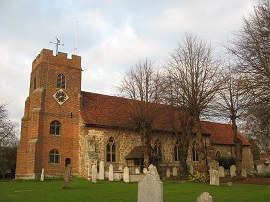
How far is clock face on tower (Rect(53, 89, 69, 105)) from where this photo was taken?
105 feet

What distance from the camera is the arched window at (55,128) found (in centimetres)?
3091

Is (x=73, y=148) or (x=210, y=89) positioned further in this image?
(x=73, y=148)

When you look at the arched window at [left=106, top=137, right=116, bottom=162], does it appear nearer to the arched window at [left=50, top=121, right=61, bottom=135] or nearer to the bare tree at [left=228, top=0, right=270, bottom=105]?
the arched window at [left=50, top=121, right=61, bottom=135]

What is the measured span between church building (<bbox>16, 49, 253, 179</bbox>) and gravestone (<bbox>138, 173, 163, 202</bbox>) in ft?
64.8

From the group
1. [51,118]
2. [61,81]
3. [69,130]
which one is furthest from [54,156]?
[61,81]

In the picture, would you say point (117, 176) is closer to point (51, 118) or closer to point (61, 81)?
point (51, 118)

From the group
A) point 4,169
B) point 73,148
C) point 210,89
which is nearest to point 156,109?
point 210,89

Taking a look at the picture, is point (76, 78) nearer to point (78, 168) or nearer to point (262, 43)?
point (78, 168)

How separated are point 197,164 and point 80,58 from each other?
18989 millimetres

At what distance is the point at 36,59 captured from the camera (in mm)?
34062

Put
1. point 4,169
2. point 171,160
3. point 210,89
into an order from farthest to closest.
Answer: point 4,169 < point 171,160 < point 210,89

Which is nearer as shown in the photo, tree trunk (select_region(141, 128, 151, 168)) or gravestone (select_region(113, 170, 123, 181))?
gravestone (select_region(113, 170, 123, 181))

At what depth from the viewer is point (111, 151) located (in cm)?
3219

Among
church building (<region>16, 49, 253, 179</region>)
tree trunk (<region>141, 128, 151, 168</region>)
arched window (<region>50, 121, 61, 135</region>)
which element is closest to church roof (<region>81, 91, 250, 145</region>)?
church building (<region>16, 49, 253, 179</region>)
